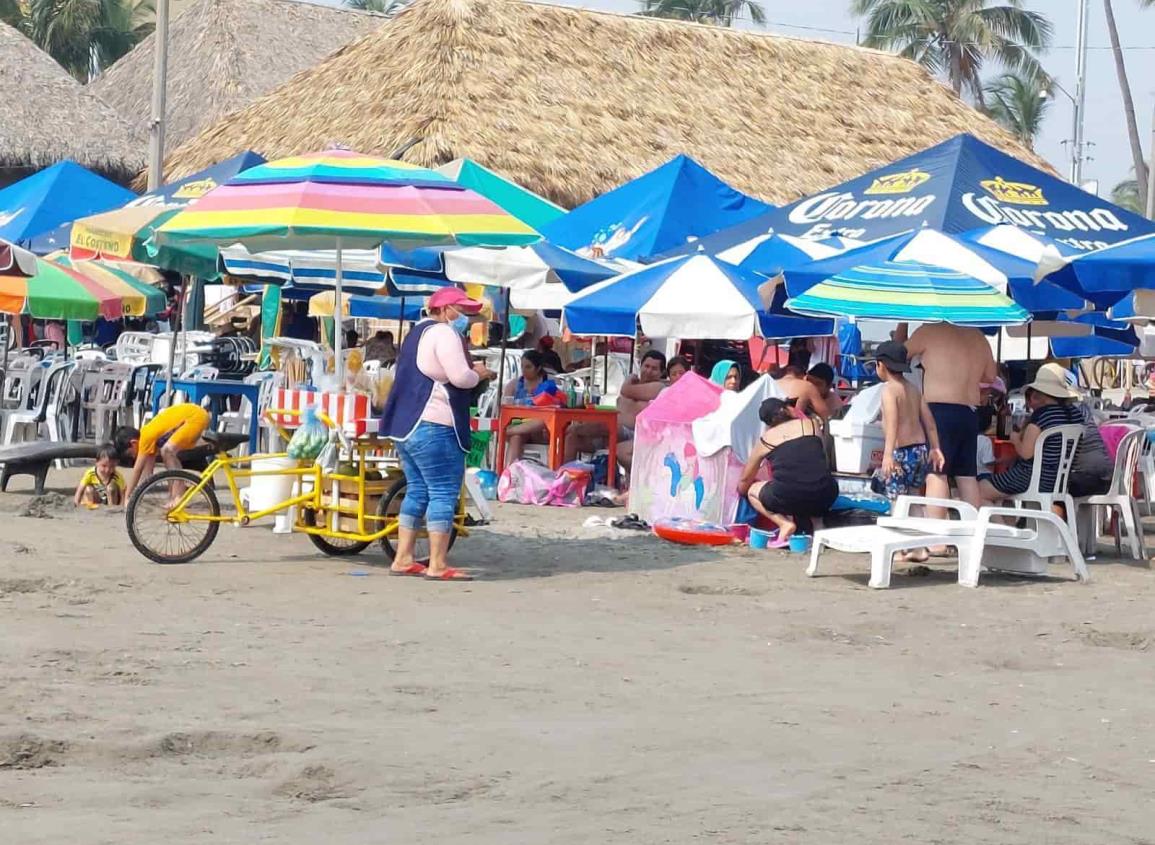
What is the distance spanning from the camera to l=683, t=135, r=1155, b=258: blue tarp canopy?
43.7 feet

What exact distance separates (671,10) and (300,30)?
34.3 m

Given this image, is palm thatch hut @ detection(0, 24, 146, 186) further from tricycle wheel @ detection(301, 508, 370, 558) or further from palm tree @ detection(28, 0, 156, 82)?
tricycle wheel @ detection(301, 508, 370, 558)

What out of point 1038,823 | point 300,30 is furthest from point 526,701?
point 300,30

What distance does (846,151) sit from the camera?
2530 cm

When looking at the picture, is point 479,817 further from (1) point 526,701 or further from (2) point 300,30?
(2) point 300,30

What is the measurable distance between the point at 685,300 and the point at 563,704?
6.85m

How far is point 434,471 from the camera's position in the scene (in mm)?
9500

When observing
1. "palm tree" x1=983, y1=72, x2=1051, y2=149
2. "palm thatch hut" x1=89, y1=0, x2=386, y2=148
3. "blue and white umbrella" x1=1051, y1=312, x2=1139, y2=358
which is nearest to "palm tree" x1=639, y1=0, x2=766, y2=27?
"palm tree" x1=983, y1=72, x2=1051, y2=149

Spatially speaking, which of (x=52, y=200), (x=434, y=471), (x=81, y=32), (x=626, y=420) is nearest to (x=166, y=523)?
(x=434, y=471)

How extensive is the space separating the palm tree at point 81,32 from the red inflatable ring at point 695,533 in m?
39.9

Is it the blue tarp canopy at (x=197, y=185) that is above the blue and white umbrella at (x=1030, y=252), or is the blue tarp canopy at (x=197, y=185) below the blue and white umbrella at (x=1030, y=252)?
above

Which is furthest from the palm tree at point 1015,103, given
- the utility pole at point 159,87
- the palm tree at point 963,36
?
the utility pole at point 159,87

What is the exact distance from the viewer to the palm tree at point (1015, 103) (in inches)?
2542

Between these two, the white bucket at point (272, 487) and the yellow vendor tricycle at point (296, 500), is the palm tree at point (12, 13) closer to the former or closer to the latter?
the white bucket at point (272, 487)
